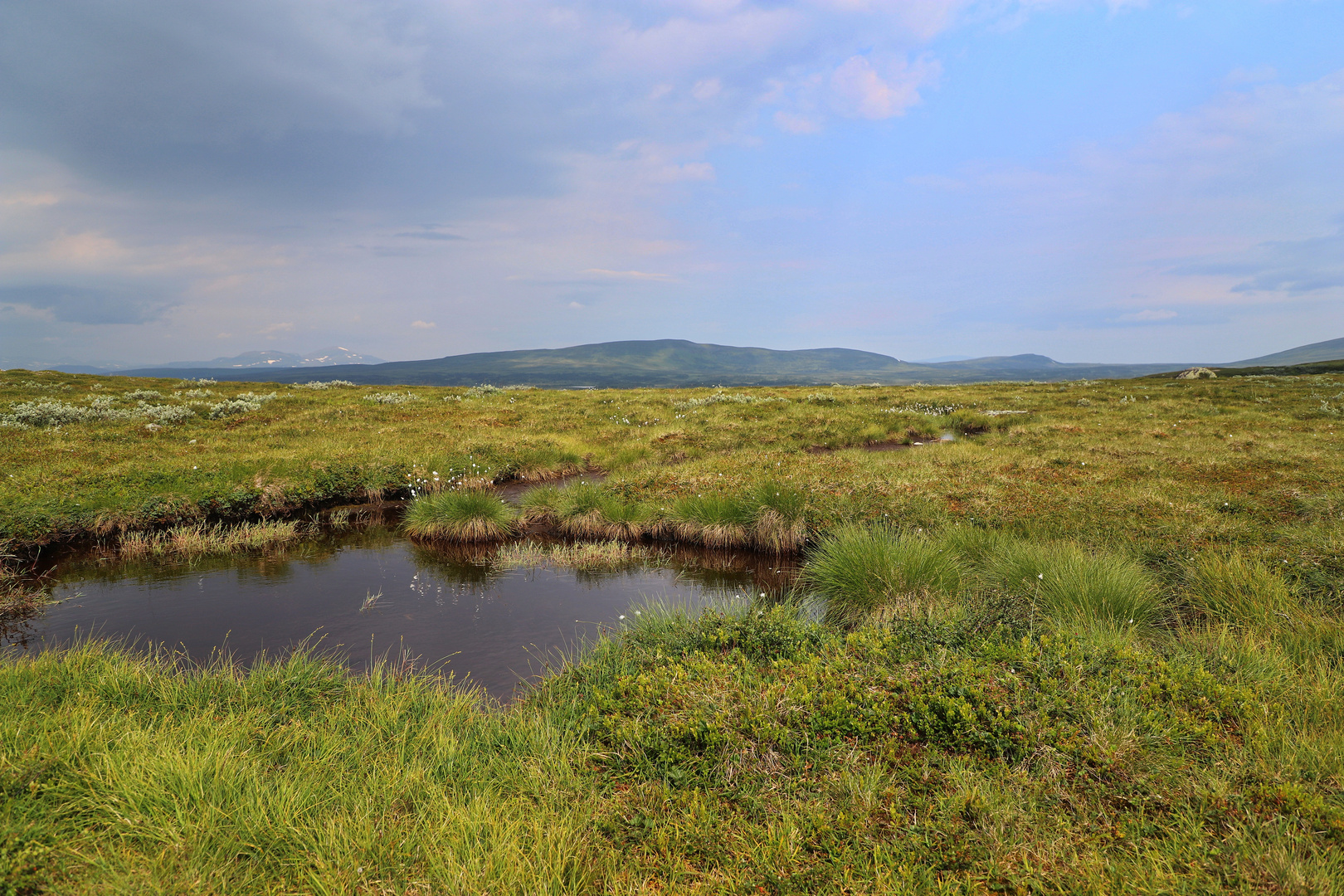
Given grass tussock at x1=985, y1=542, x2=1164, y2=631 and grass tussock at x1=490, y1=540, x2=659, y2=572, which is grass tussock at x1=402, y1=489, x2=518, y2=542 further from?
grass tussock at x1=985, y1=542, x2=1164, y2=631

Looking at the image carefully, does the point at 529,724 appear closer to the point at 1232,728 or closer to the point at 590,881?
the point at 590,881

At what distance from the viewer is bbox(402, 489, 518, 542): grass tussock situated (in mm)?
14656

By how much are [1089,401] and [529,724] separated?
4535 centimetres

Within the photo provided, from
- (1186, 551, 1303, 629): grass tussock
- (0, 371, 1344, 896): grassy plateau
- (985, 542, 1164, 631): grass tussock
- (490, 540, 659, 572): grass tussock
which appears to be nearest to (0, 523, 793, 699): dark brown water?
(490, 540, 659, 572): grass tussock

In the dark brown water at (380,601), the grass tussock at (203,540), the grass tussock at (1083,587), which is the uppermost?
the grass tussock at (1083,587)

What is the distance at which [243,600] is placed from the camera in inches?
408

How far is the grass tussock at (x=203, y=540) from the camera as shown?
499 inches

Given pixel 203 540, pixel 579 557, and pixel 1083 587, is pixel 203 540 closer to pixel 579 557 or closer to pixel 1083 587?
pixel 579 557

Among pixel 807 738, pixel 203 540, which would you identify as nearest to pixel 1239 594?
pixel 807 738

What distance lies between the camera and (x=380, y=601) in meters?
10.6

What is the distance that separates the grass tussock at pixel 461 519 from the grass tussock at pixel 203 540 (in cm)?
290

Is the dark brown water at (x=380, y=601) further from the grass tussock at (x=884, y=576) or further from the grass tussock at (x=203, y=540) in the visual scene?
the grass tussock at (x=884, y=576)

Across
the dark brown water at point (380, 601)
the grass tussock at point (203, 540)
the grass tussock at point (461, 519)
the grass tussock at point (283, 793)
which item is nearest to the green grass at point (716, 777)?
the grass tussock at point (283, 793)

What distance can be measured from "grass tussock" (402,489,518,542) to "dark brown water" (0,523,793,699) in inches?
31.0
